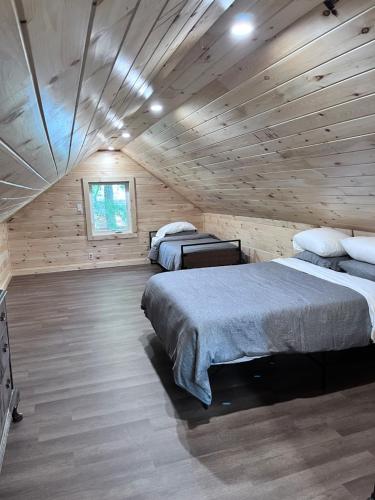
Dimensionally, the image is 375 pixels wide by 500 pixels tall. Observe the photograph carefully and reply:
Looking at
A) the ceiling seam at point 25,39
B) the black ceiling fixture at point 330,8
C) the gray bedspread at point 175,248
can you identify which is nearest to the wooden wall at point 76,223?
the gray bedspread at point 175,248

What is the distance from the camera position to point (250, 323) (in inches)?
88.7

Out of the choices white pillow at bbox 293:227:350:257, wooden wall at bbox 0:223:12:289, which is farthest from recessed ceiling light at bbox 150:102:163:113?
wooden wall at bbox 0:223:12:289

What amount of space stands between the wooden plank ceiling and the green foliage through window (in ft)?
6.46

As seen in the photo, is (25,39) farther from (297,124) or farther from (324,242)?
(324,242)

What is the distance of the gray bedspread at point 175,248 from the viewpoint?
17.0 ft

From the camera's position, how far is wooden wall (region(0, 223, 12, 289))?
5302mm

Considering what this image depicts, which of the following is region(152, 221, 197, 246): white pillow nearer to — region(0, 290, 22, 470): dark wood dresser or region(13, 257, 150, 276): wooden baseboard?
region(13, 257, 150, 276): wooden baseboard

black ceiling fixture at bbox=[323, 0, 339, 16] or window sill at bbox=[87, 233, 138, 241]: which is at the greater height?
black ceiling fixture at bbox=[323, 0, 339, 16]

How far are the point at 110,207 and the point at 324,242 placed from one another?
4451mm

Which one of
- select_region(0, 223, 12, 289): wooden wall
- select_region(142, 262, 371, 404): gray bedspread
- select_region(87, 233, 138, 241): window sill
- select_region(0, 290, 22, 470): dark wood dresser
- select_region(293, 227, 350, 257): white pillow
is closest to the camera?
select_region(0, 290, 22, 470): dark wood dresser

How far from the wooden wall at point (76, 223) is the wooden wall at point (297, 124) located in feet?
6.84

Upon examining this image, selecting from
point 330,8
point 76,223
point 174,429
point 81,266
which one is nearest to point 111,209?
point 76,223

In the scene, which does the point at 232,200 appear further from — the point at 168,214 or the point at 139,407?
the point at 139,407

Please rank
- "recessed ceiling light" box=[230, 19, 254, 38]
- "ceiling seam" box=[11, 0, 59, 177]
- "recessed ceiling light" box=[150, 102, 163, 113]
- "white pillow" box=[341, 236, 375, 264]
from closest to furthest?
1. "ceiling seam" box=[11, 0, 59, 177]
2. "recessed ceiling light" box=[230, 19, 254, 38]
3. "white pillow" box=[341, 236, 375, 264]
4. "recessed ceiling light" box=[150, 102, 163, 113]
